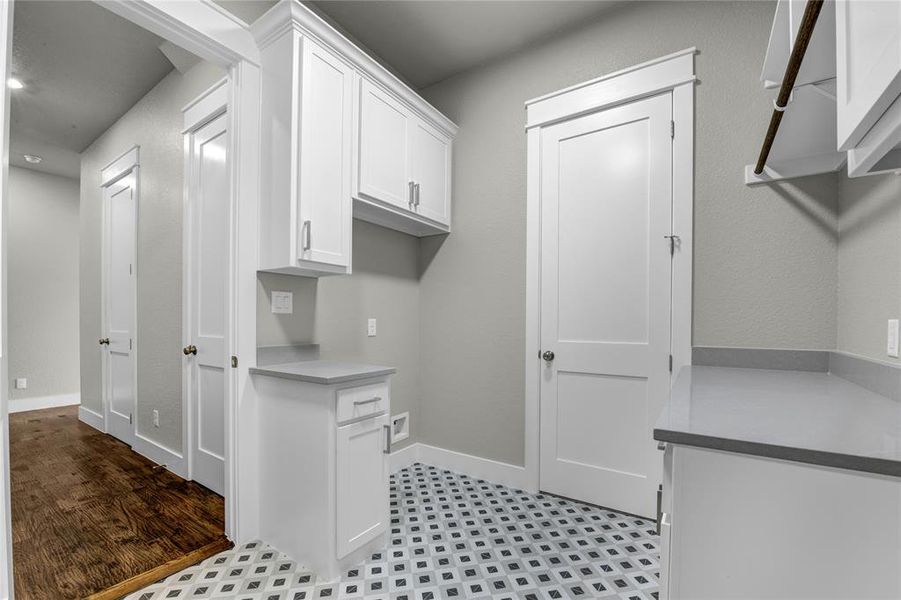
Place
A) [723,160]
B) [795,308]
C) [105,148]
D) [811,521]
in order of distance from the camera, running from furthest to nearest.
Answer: [105,148] → [723,160] → [795,308] → [811,521]

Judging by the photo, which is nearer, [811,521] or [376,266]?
[811,521]

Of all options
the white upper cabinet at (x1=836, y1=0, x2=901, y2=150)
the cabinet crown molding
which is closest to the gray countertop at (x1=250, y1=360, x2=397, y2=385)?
the cabinet crown molding

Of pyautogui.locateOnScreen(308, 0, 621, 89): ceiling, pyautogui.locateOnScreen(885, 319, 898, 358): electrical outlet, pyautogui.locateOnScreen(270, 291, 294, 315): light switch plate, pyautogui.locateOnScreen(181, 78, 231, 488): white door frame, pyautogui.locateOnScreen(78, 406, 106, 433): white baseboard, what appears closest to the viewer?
pyautogui.locateOnScreen(885, 319, 898, 358): electrical outlet

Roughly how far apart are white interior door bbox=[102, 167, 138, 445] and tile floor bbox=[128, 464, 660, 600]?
7.93ft

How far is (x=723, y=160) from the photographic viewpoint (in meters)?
2.07

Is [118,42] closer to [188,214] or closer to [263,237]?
[188,214]

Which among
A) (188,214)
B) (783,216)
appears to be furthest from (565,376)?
(188,214)

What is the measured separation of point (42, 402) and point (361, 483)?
17.5 feet

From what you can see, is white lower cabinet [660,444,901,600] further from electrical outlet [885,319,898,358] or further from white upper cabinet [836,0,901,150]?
electrical outlet [885,319,898,358]

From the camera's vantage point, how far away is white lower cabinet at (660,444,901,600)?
71 centimetres

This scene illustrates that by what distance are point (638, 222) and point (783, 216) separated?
0.62 meters

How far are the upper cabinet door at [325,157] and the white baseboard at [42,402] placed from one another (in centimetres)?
518

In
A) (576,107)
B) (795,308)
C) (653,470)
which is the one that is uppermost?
(576,107)

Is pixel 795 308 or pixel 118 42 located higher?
pixel 118 42
